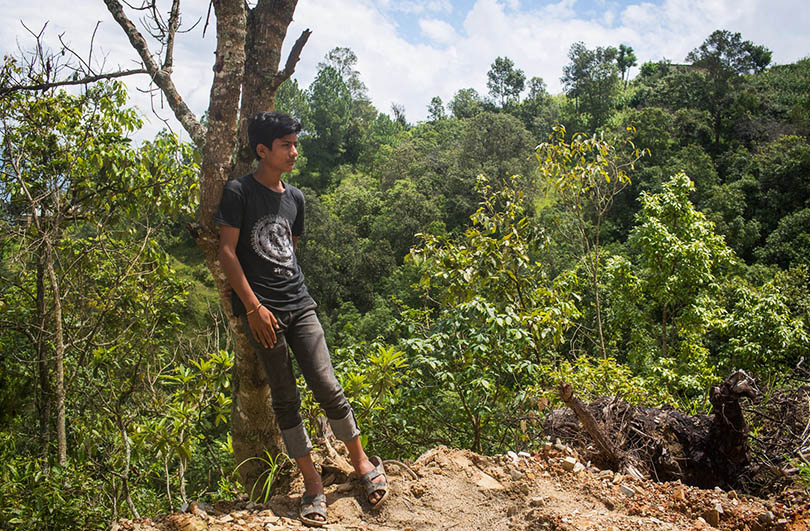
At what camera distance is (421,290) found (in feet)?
19.9

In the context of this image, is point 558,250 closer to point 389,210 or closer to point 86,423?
point 389,210

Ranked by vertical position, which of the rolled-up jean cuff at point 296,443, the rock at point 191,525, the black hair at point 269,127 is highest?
the black hair at point 269,127

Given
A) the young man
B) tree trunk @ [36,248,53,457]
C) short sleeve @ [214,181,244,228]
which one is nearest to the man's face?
the young man

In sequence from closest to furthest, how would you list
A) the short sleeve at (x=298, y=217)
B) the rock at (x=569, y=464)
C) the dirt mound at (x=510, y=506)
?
1. the dirt mound at (x=510, y=506)
2. the short sleeve at (x=298, y=217)
3. the rock at (x=569, y=464)

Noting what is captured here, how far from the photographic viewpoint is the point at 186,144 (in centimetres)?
479

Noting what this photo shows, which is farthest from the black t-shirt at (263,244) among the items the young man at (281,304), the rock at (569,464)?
the rock at (569,464)

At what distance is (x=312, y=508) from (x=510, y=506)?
808 mm

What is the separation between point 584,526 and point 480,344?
1.73m

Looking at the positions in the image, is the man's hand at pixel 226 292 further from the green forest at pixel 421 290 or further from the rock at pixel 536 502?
the rock at pixel 536 502

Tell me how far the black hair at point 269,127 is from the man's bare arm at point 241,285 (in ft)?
1.33

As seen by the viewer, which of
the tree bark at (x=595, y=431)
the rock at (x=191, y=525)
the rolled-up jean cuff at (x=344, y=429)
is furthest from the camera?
the tree bark at (x=595, y=431)

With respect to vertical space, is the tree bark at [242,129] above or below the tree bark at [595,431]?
above

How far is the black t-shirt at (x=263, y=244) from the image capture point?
7.43 ft

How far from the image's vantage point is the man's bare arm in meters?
2.18
